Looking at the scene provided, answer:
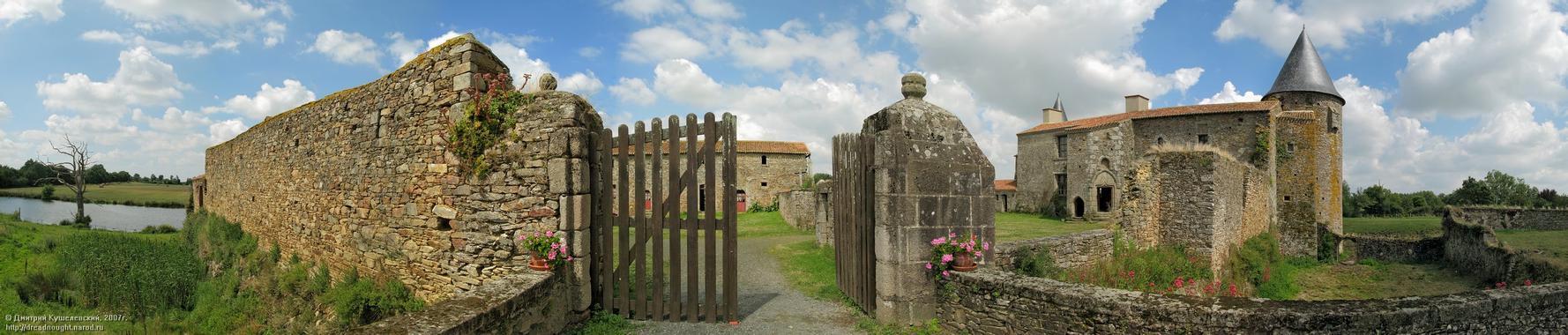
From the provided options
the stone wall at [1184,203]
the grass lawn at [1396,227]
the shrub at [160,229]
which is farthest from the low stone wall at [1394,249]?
the shrub at [160,229]

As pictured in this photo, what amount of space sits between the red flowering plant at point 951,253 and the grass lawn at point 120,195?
52.1 metres

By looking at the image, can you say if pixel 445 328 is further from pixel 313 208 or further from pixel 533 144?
pixel 313 208

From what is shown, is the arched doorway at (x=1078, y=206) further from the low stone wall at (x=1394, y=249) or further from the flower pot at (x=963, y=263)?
the flower pot at (x=963, y=263)

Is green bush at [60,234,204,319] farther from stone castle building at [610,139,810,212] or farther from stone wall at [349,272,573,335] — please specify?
stone castle building at [610,139,810,212]

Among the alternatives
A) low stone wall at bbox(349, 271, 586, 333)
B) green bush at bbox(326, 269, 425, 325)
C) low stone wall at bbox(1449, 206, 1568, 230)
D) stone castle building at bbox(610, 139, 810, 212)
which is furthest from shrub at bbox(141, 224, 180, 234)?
low stone wall at bbox(1449, 206, 1568, 230)

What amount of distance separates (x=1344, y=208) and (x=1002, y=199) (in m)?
34.2

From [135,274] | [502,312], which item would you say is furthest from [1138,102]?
[135,274]

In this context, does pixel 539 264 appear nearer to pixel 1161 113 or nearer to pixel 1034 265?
pixel 1034 265

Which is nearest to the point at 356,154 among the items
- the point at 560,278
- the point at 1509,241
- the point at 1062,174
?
the point at 560,278

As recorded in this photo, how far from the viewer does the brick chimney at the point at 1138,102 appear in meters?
32.4

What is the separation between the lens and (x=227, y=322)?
10.3 m

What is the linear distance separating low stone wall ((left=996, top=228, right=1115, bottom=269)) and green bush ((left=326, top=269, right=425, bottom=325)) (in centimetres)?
785

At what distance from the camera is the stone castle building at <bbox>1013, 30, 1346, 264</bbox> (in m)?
24.5

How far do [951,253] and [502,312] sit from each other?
157 inches
